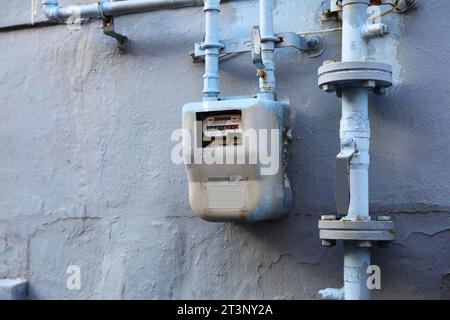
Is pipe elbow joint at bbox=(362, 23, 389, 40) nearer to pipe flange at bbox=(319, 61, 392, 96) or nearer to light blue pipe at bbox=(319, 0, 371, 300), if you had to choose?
light blue pipe at bbox=(319, 0, 371, 300)

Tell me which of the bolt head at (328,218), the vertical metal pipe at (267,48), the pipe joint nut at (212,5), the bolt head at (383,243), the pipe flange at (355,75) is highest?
the pipe joint nut at (212,5)

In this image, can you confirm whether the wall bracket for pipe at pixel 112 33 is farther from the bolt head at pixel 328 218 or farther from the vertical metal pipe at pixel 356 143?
the bolt head at pixel 328 218

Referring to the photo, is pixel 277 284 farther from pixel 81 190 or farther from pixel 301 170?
pixel 81 190

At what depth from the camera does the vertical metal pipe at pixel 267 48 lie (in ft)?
11.6

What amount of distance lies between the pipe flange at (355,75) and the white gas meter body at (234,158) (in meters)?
0.33

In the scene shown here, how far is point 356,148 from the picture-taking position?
3.25 m

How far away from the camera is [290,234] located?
141 inches

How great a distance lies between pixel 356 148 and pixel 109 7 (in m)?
1.63

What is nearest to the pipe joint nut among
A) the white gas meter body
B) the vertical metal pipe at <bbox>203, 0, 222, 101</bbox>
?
the vertical metal pipe at <bbox>203, 0, 222, 101</bbox>

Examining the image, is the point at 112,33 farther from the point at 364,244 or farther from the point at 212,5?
the point at 364,244

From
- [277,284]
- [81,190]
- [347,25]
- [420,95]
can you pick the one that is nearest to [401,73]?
[420,95]

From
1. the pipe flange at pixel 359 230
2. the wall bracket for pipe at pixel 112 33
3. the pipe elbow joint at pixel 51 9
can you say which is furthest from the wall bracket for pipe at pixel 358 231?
the pipe elbow joint at pixel 51 9

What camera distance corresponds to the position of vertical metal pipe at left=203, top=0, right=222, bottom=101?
3.62 metres

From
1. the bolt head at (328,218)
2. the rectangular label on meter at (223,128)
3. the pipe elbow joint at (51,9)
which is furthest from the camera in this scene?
the pipe elbow joint at (51,9)
